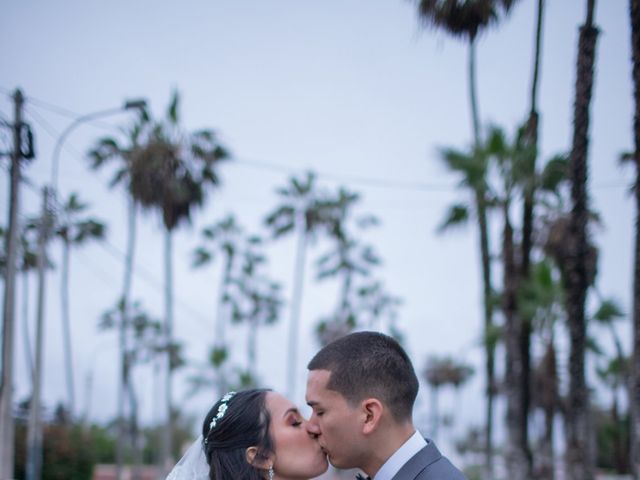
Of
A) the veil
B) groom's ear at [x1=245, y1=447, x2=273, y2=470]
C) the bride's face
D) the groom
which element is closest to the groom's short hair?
the groom

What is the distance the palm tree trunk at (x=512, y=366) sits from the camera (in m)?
20.6

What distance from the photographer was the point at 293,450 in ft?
14.9

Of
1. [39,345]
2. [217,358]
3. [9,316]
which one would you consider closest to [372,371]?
[9,316]

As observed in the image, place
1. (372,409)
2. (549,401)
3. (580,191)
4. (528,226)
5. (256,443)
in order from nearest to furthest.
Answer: (372,409)
(256,443)
(580,191)
(528,226)
(549,401)

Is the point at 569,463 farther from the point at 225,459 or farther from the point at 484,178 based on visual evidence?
the point at 225,459

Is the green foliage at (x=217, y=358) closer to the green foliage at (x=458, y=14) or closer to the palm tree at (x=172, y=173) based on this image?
the palm tree at (x=172, y=173)

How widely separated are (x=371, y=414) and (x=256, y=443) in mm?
855

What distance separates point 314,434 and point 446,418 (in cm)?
9275

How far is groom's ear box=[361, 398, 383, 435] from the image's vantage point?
157 inches

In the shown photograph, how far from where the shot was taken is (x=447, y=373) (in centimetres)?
6269

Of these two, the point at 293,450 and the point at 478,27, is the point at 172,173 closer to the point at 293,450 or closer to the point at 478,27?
the point at 478,27

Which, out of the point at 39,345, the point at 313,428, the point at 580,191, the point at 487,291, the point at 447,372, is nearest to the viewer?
the point at 313,428

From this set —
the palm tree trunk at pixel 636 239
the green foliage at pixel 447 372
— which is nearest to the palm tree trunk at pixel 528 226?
the palm tree trunk at pixel 636 239

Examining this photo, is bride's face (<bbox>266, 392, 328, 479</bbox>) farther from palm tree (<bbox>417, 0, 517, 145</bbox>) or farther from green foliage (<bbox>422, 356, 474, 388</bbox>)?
green foliage (<bbox>422, 356, 474, 388</bbox>)
